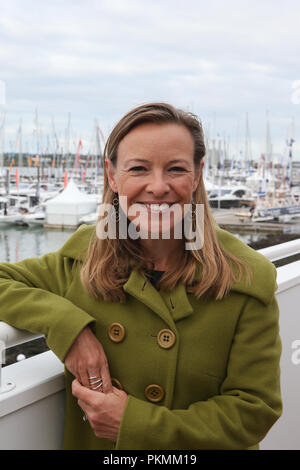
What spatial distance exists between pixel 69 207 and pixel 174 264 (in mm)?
29414

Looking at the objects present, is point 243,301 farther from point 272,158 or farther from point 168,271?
point 272,158

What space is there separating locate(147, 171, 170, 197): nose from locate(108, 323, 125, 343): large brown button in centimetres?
36

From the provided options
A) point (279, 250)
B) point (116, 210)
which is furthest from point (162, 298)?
point (279, 250)

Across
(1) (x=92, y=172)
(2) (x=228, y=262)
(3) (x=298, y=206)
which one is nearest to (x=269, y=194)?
(3) (x=298, y=206)

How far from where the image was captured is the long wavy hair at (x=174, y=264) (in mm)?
1275

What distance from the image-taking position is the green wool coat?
1190 millimetres

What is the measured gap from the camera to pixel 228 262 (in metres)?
1.35

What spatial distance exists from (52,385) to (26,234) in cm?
3127

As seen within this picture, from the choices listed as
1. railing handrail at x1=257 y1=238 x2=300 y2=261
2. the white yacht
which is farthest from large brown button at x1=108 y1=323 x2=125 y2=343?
the white yacht

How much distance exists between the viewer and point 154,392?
1.27 metres

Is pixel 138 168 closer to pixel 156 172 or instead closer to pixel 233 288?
pixel 156 172

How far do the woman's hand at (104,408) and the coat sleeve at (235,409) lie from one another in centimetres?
3

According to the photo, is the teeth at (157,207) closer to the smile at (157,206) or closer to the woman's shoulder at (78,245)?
the smile at (157,206)

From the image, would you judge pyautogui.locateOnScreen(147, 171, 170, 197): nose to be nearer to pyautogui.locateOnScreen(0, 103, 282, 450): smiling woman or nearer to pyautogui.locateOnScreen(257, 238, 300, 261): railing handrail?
pyautogui.locateOnScreen(0, 103, 282, 450): smiling woman
